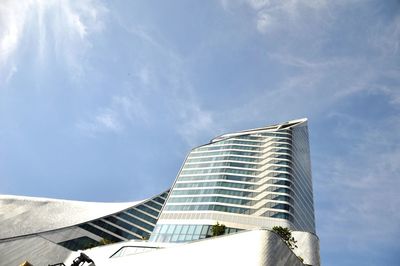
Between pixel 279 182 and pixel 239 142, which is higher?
pixel 239 142

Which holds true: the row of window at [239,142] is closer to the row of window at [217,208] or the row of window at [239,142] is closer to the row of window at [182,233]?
the row of window at [217,208]

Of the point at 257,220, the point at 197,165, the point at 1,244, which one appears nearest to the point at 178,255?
the point at 257,220

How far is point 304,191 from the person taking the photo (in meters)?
76.0

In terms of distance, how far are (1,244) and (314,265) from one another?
4960cm

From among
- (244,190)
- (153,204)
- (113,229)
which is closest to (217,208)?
(244,190)

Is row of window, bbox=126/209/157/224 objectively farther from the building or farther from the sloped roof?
the sloped roof

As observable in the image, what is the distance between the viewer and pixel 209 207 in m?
62.4

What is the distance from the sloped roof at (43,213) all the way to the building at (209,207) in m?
0.19

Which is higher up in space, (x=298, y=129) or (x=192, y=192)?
(x=298, y=129)

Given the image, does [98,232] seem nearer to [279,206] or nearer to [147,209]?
[147,209]

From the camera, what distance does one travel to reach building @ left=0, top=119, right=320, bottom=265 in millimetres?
59031

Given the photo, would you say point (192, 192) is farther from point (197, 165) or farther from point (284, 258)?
point (284, 258)

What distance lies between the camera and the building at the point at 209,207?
59031 millimetres

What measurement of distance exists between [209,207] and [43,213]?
40.4 metres
